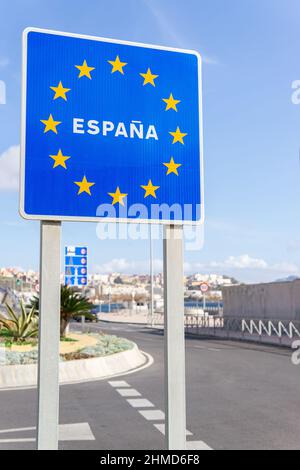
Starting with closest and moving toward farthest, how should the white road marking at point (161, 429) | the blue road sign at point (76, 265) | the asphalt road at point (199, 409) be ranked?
1. the asphalt road at point (199, 409)
2. the white road marking at point (161, 429)
3. the blue road sign at point (76, 265)

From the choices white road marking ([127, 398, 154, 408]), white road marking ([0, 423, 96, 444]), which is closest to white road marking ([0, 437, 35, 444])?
white road marking ([0, 423, 96, 444])

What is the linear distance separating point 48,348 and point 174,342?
79 centimetres

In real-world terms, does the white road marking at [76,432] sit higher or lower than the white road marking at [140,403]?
higher

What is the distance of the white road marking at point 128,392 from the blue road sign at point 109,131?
31.0 feet

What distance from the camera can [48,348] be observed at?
3346mm

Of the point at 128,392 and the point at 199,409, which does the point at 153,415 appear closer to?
the point at 199,409

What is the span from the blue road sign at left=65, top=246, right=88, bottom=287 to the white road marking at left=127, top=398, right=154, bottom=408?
41.9ft

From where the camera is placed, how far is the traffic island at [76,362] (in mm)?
14328

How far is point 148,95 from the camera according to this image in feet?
12.4

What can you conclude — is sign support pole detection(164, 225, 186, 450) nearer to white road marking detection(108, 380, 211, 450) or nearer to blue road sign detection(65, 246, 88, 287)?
white road marking detection(108, 380, 211, 450)

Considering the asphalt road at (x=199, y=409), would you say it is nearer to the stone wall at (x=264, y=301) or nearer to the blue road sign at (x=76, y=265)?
the blue road sign at (x=76, y=265)

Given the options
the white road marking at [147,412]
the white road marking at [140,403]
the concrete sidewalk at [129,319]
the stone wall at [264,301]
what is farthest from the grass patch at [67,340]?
the concrete sidewalk at [129,319]
